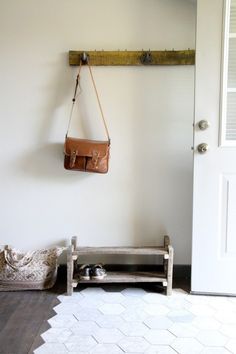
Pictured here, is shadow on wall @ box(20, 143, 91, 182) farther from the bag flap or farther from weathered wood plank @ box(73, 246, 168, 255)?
weathered wood plank @ box(73, 246, 168, 255)

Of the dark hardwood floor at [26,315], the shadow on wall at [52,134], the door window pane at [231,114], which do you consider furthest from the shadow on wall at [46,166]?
the door window pane at [231,114]

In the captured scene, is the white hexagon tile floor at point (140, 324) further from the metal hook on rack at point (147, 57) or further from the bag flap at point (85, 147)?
the metal hook on rack at point (147, 57)

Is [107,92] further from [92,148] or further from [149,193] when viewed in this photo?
[149,193]

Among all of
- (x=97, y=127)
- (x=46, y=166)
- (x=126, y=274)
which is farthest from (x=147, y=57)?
(x=126, y=274)

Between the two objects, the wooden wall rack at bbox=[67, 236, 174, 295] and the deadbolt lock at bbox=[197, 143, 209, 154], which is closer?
the deadbolt lock at bbox=[197, 143, 209, 154]

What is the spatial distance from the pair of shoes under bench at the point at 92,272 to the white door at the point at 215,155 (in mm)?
558

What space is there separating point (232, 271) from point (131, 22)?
166cm

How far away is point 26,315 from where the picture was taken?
1.95 m

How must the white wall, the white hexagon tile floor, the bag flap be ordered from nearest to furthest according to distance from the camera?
the white hexagon tile floor < the bag flap < the white wall

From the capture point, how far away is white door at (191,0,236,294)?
2.00m

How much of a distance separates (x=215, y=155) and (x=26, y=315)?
138 centimetres

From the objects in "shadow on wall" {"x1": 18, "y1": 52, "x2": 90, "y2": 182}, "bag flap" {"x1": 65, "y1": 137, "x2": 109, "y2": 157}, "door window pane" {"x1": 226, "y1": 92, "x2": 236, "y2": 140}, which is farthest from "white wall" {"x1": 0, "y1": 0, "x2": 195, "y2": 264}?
"door window pane" {"x1": 226, "y1": 92, "x2": 236, "y2": 140}

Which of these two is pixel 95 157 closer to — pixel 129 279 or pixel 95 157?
pixel 95 157

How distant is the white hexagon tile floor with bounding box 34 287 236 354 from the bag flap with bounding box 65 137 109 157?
2.82ft
